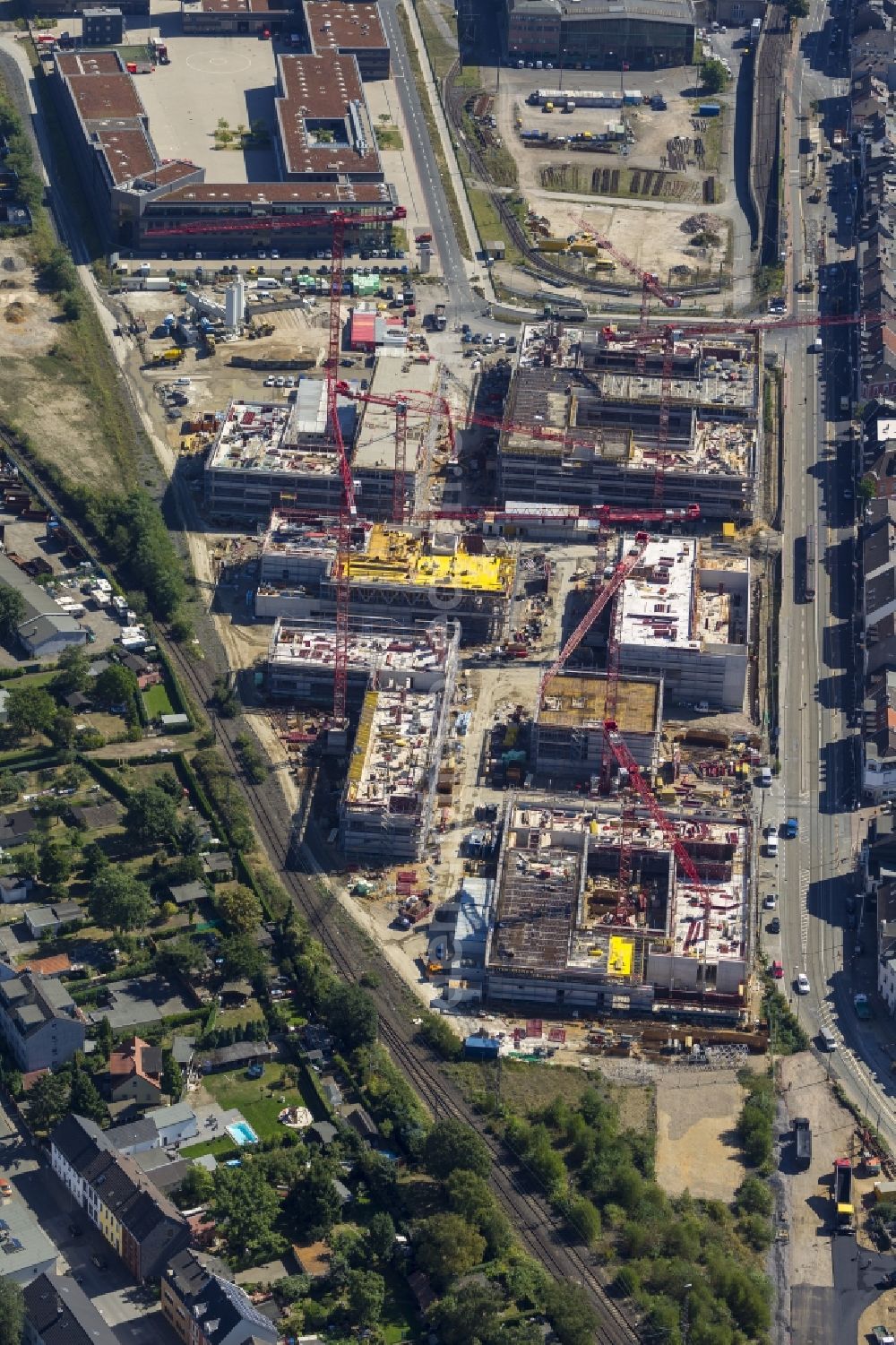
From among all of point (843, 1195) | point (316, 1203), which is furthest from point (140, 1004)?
point (843, 1195)

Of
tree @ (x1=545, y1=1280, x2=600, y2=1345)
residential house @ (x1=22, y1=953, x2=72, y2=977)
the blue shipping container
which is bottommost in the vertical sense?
tree @ (x1=545, y1=1280, x2=600, y2=1345)

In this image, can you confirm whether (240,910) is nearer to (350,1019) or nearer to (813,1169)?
(350,1019)

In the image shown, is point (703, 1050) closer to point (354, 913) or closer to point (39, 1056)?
point (354, 913)

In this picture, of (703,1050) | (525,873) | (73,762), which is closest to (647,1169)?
(703,1050)

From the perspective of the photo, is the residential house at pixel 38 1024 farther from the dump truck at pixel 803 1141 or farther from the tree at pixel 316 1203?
the dump truck at pixel 803 1141

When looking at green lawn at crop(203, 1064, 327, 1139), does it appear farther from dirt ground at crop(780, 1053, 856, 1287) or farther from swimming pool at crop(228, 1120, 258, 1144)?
dirt ground at crop(780, 1053, 856, 1287)

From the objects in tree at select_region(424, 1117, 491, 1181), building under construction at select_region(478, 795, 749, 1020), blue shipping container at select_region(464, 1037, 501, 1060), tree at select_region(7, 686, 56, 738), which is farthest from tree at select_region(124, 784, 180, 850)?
tree at select_region(424, 1117, 491, 1181)
